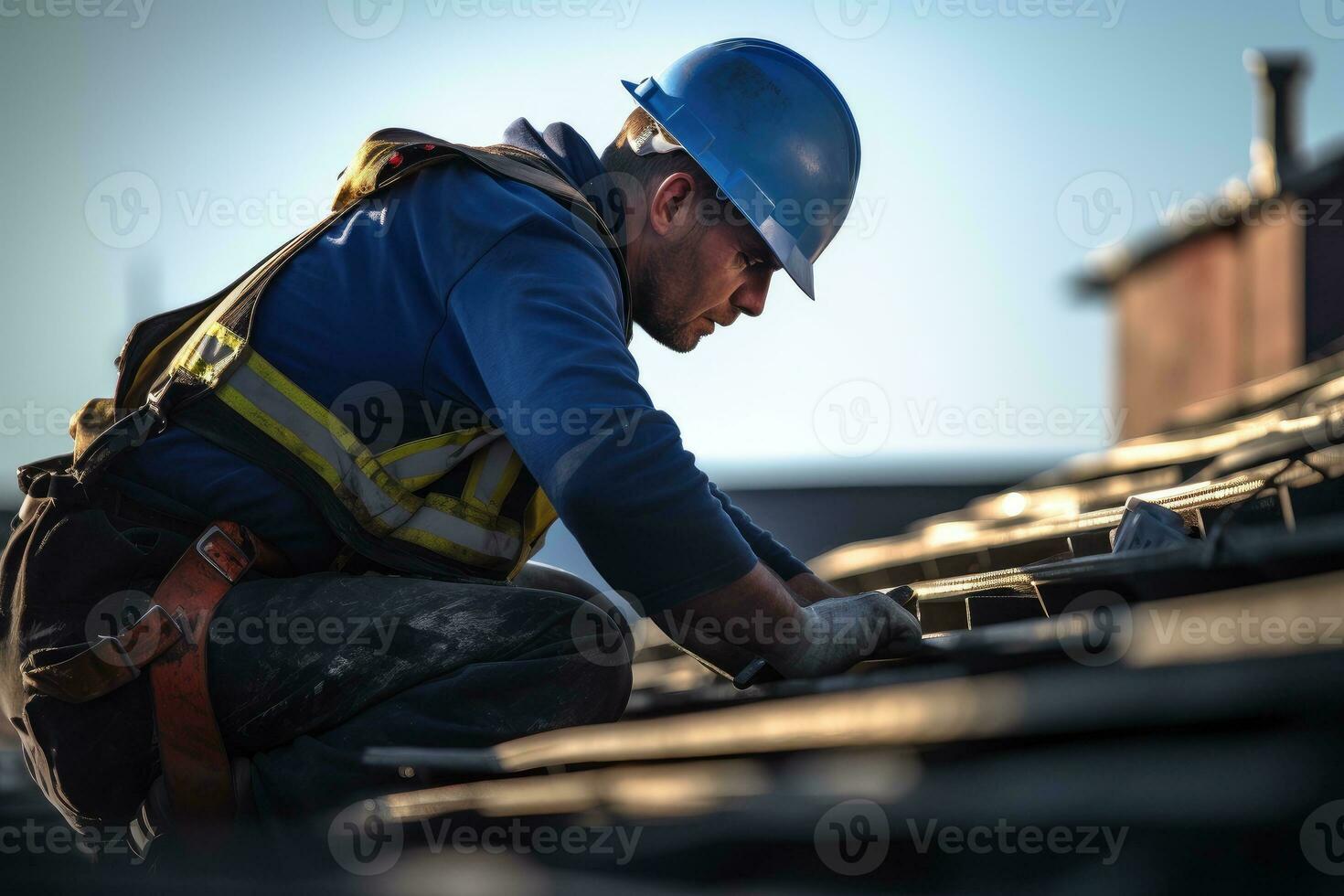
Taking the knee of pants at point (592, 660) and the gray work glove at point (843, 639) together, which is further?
the knee of pants at point (592, 660)

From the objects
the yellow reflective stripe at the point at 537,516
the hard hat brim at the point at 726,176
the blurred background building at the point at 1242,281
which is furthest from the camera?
the blurred background building at the point at 1242,281

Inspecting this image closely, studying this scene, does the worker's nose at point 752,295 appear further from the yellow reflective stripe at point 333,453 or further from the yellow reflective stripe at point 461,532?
the yellow reflective stripe at point 333,453


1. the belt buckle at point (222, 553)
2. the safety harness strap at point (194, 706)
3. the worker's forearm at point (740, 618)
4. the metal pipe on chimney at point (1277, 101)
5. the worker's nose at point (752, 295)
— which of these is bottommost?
the safety harness strap at point (194, 706)

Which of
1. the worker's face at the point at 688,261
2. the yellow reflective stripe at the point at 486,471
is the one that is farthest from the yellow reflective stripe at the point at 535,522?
the worker's face at the point at 688,261

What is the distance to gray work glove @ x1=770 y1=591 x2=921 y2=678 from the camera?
2459mm

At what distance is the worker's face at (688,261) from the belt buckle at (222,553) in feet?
3.72

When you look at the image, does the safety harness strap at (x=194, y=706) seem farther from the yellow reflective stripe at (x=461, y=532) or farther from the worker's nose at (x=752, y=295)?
the worker's nose at (x=752, y=295)

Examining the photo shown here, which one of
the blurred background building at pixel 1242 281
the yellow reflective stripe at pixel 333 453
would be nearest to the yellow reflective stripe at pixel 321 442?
the yellow reflective stripe at pixel 333 453

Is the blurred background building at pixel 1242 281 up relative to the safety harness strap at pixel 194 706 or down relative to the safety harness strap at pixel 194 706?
up

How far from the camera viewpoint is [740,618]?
2.41m

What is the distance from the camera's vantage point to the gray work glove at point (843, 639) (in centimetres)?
246

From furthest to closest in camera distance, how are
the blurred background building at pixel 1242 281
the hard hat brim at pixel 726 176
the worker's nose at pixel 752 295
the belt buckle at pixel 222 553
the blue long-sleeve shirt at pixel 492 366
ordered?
the blurred background building at pixel 1242 281 → the worker's nose at pixel 752 295 → the hard hat brim at pixel 726 176 → the belt buckle at pixel 222 553 → the blue long-sleeve shirt at pixel 492 366

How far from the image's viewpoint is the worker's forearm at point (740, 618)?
2.37 meters

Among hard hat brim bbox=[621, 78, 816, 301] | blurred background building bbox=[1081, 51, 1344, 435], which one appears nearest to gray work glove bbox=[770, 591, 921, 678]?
hard hat brim bbox=[621, 78, 816, 301]
